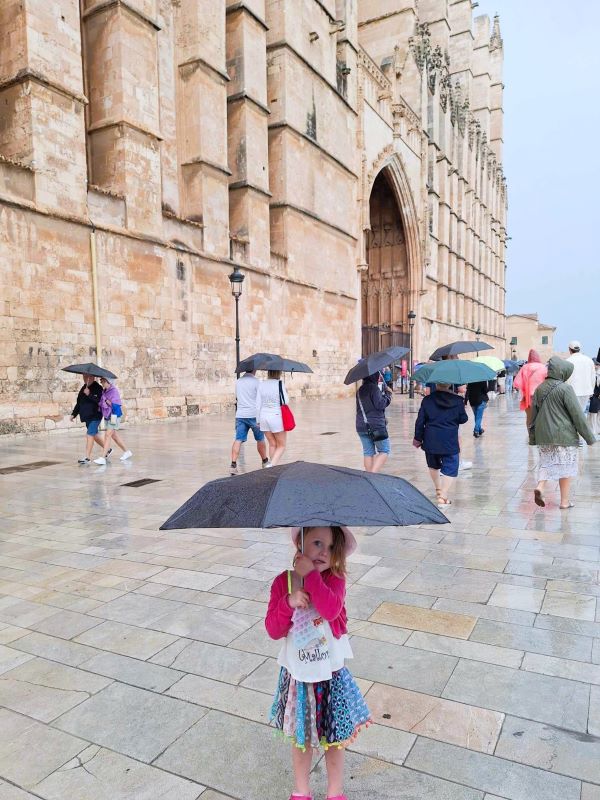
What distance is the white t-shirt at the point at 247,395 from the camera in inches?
329

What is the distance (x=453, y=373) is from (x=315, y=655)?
15.2ft

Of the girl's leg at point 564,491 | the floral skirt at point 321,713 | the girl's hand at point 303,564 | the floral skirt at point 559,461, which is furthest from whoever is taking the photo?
the girl's leg at point 564,491

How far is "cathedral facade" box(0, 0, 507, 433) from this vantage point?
40.6 ft

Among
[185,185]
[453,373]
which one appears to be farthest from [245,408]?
[185,185]

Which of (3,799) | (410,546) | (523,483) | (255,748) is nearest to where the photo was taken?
(3,799)

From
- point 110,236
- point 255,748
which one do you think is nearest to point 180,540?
point 255,748

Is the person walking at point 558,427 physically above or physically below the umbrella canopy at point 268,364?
below

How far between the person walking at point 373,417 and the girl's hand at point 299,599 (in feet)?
16.3

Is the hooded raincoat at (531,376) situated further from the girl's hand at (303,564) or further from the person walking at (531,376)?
the girl's hand at (303,564)

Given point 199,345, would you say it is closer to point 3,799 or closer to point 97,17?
point 97,17

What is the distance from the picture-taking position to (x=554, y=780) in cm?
200

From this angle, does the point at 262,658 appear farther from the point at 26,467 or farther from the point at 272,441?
the point at 26,467

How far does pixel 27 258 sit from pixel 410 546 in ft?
36.6

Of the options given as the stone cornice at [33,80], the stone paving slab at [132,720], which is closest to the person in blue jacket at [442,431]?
the stone paving slab at [132,720]
